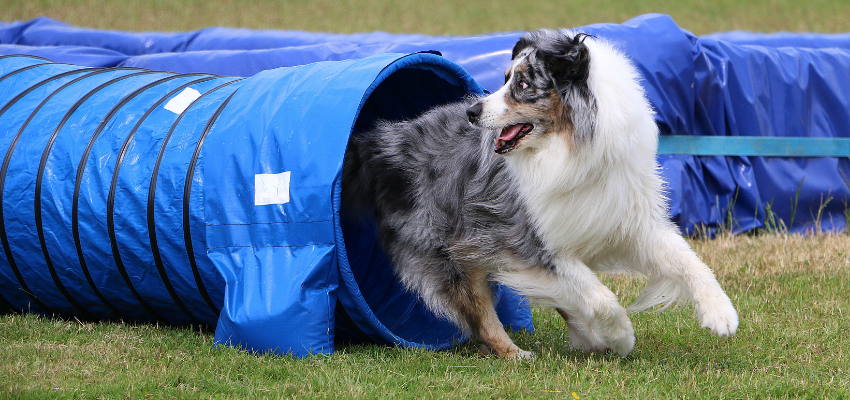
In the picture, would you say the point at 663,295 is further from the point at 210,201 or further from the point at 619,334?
the point at 210,201

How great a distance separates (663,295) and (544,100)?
1.18 meters

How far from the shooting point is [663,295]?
394 centimetres

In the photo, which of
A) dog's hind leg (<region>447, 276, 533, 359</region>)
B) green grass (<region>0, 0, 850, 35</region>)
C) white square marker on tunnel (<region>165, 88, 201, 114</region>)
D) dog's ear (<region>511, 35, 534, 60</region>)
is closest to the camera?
dog's ear (<region>511, 35, 534, 60</region>)

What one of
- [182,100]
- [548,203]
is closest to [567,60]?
[548,203]

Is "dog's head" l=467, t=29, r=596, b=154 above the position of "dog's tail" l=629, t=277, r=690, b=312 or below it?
above

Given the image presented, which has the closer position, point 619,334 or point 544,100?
point 544,100

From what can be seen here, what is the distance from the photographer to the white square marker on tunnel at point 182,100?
4.48m

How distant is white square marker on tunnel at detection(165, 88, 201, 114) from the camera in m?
4.48

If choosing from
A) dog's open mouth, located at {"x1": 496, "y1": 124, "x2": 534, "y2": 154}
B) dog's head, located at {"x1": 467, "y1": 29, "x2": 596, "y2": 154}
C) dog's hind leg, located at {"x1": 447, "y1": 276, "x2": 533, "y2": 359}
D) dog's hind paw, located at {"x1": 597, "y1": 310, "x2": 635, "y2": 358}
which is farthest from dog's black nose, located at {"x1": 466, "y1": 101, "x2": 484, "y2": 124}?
dog's hind paw, located at {"x1": 597, "y1": 310, "x2": 635, "y2": 358}

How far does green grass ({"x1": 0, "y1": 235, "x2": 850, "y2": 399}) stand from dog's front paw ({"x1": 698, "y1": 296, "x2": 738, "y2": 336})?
0.78ft

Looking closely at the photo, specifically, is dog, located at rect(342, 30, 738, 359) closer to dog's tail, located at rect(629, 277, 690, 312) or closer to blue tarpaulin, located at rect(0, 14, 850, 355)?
dog's tail, located at rect(629, 277, 690, 312)

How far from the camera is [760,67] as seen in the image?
715 cm

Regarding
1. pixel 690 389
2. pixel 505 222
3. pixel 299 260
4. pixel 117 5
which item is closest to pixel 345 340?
pixel 299 260

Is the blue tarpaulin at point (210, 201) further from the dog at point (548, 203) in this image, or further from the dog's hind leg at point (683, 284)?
the dog's hind leg at point (683, 284)
